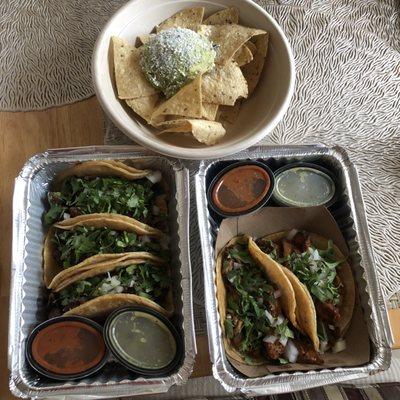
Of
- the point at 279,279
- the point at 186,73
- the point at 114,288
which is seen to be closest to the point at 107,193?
the point at 114,288

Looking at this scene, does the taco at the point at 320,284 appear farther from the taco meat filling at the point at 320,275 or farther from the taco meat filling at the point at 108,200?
the taco meat filling at the point at 108,200

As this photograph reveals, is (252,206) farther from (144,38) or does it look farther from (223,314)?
(144,38)

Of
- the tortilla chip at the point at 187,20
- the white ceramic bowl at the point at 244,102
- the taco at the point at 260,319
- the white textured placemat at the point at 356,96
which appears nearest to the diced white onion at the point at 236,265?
the taco at the point at 260,319

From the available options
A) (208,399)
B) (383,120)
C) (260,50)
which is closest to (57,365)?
(208,399)

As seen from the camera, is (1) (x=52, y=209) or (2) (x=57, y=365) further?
(1) (x=52, y=209)

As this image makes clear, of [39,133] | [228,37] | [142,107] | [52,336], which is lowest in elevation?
[52,336]

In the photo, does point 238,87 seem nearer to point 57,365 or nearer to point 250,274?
point 250,274

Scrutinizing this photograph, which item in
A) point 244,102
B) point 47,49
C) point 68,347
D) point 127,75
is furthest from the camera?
point 47,49
